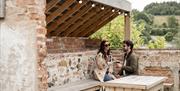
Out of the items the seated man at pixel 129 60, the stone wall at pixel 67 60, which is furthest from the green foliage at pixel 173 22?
the seated man at pixel 129 60

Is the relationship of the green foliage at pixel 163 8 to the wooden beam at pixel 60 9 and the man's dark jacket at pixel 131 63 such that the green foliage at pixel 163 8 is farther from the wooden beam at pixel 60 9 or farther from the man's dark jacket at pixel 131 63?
the wooden beam at pixel 60 9

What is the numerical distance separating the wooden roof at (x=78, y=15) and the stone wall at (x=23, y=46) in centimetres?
201

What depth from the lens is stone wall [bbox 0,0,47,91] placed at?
4371 mm

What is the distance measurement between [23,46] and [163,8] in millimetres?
30080

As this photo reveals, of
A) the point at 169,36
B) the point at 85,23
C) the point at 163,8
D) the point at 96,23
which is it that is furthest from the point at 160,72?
the point at 163,8

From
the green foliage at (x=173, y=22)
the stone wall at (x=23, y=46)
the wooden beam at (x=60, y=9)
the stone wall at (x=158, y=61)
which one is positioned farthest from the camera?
the green foliage at (x=173, y=22)

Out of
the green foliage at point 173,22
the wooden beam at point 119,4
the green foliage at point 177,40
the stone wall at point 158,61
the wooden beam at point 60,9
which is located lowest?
the stone wall at point 158,61

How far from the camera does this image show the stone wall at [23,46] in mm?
4371

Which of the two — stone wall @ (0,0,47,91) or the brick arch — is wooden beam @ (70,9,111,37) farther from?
stone wall @ (0,0,47,91)

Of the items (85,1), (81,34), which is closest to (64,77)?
(85,1)

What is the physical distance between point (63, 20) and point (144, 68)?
3.26m

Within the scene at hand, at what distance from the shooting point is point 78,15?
8.05 metres

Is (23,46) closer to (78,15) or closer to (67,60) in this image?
(67,60)

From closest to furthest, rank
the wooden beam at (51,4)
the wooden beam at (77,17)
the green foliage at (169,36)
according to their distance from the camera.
Result: the wooden beam at (51,4), the wooden beam at (77,17), the green foliage at (169,36)
